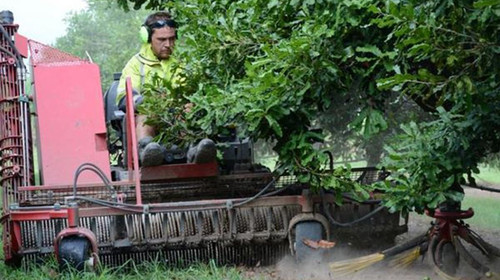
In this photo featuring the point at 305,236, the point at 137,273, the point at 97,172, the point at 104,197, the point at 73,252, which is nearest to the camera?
the point at 73,252

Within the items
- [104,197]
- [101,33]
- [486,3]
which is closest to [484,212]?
[104,197]

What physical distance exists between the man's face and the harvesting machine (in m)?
0.78

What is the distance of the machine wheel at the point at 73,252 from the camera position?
19.9 ft

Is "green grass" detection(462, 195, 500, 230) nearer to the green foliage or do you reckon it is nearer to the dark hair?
the dark hair

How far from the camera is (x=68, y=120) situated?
7.16 meters

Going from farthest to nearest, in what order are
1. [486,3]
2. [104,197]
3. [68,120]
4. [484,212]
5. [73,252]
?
[484,212] < [68,120] < [104,197] < [73,252] < [486,3]

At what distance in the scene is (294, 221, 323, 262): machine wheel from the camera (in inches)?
261

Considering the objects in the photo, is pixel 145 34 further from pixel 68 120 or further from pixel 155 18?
pixel 68 120

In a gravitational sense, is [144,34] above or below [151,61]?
above

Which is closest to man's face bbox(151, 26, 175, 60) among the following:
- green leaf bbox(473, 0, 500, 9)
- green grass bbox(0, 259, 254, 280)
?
green grass bbox(0, 259, 254, 280)

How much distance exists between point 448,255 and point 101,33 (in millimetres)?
41398

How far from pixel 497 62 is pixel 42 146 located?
4.08m

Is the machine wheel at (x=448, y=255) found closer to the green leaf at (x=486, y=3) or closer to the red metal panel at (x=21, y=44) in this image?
the green leaf at (x=486, y=3)

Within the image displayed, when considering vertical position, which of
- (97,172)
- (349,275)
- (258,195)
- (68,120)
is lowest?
(349,275)
